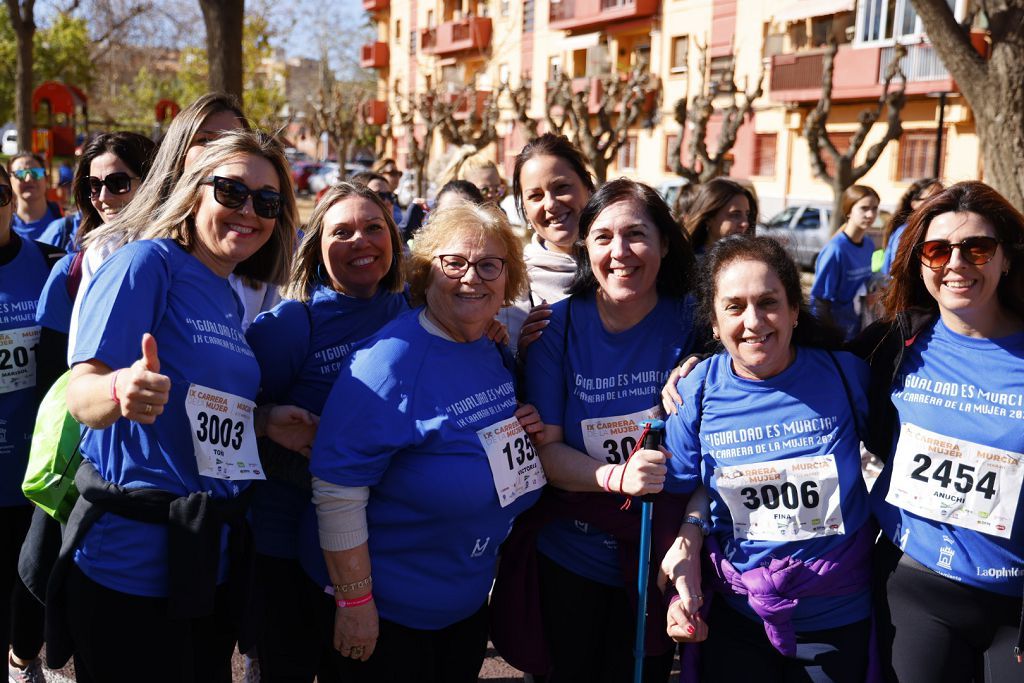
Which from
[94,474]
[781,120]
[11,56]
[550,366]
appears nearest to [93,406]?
[94,474]

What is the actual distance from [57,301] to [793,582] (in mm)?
2590

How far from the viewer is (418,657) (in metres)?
2.74

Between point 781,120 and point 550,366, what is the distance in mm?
25723

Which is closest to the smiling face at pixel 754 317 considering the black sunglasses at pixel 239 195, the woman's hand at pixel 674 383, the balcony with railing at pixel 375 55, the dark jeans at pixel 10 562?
the woman's hand at pixel 674 383

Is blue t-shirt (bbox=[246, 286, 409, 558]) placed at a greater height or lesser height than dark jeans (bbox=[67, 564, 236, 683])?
greater

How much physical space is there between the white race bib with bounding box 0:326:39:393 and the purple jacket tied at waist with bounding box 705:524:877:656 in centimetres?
262

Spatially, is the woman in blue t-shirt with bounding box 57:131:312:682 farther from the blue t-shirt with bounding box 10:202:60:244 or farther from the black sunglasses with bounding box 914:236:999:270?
the blue t-shirt with bounding box 10:202:60:244

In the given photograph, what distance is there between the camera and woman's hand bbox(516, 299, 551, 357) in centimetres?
301

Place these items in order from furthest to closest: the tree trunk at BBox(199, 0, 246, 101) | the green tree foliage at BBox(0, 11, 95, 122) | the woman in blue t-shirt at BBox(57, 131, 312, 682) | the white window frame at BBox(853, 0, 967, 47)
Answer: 1. the green tree foliage at BBox(0, 11, 95, 122)
2. the white window frame at BBox(853, 0, 967, 47)
3. the tree trunk at BBox(199, 0, 246, 101)
4. the woman in blue t-shirt at BBox(57, 131, 312, 682)

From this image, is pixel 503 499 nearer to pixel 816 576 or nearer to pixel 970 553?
pixel 816 576

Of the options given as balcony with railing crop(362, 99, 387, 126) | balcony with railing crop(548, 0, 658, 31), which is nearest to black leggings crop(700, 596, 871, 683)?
balcony with railing crop(548, 0, 658, 31)

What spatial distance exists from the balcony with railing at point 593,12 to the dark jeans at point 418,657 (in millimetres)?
30579

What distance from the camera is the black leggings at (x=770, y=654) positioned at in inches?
105

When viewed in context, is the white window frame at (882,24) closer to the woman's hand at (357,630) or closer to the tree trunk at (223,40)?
the tree trunk at (223,40)
